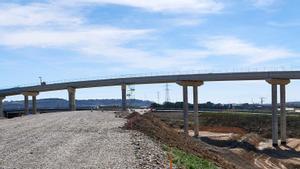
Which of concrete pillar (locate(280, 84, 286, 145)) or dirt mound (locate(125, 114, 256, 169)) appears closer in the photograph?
dirt mound (locate(125, 114, 256, 169))

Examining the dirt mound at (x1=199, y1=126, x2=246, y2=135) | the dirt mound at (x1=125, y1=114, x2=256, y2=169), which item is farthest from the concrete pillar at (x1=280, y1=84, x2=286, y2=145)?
the dirt mound at (x1=125, y1=114, x2=256, y2=169)

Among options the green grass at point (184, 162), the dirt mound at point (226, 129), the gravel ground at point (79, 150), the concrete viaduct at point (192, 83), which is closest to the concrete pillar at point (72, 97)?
the concrete viaduct at point (192, 83)

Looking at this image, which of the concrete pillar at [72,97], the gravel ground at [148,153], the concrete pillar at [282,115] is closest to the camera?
the gravel ground at [148,153]

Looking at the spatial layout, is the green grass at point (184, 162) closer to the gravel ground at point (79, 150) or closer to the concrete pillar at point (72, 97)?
the gravel ground at point (79, 150)

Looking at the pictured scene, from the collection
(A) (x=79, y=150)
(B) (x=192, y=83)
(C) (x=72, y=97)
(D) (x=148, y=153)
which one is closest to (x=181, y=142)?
(A) (x=79, y=150)

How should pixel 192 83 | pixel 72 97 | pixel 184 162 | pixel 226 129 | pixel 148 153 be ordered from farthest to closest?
1. pixel 72 97
2. pixel 226 129
3. pixel 192 83
4. pixel 148 153
5. pixel 184 162

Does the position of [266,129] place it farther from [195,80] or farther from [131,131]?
[131,131]

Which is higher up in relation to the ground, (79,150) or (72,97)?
(72,97)

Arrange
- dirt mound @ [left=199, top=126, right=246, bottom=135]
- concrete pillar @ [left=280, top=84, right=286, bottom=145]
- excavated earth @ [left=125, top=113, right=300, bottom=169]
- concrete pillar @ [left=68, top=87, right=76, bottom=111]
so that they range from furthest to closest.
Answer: concrete pillar @ [left=68, top=87, right=76, bottom=111] < dirt mound @ [left=199, top=126, right=246, bottom=135] < concrete pillar @ [left=280, top=84, right=286, bottom=145] < excavated earth @ [left=125, top=113, right=300, bottom=169]

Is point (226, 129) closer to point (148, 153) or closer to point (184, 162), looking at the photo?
point (148, 153)

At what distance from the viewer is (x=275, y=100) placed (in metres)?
85.0

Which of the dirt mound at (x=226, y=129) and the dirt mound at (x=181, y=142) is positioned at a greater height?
the dirt mound at (x=181, y=142)

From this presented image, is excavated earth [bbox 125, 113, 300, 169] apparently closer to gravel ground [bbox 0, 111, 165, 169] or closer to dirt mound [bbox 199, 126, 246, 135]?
gravel ground [bbox 0, 111, 165, 169]

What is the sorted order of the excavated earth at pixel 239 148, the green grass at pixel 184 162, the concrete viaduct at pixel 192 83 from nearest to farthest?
the green grass at pixel 184 162, the excavated earth at pixel 239 148, the concrete viaduct at pixel 192 83
